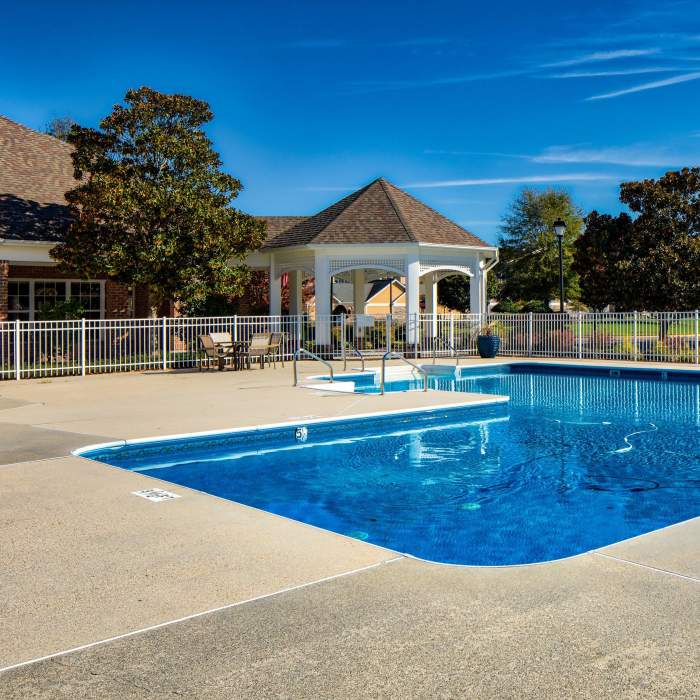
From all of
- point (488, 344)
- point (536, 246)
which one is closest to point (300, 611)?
point (488, 344)

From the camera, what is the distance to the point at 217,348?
2100 cm

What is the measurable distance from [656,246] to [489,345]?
26.2ft

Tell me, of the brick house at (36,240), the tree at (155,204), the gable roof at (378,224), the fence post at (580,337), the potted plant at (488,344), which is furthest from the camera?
the gable roof at (378,224)


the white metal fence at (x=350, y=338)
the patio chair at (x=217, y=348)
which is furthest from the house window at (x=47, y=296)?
the patio chair at (x=217, y=348)

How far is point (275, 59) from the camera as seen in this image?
2777 centimetres

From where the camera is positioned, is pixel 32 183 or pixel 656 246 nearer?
pixel 32 183

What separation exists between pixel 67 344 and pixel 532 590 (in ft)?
58.9

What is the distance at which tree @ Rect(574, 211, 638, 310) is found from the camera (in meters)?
29.0

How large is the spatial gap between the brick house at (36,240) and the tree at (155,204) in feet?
4.33

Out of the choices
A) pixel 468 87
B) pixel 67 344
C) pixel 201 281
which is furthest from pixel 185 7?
pixel 468 87

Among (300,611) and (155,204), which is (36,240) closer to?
(155,204)

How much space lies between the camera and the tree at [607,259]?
29031 millimetres

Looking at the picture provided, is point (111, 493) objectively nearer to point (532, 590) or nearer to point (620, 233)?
point (532, 590)

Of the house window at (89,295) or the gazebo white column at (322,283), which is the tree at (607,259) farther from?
the house window at (89,295)
